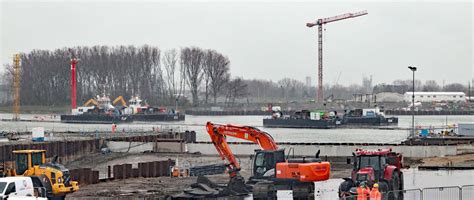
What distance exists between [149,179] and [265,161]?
9.42 m

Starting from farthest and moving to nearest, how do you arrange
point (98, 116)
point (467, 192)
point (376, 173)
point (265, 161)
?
1. point (98, 116)
2. point (265, 161)
3. point (467, 192)
4. point (376, 173)

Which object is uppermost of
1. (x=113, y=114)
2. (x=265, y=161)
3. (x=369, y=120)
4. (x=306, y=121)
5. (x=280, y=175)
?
(x=113, y=114)

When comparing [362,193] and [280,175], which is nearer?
[362,193]

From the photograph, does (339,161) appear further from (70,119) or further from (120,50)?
(120,50)

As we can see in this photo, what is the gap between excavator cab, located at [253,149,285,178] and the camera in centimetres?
2720

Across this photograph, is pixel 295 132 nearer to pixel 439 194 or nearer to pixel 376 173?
pixel 376 173

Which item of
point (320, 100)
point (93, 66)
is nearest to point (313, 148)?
point (93, 66)

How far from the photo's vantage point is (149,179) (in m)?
35.2

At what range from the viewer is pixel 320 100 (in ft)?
608

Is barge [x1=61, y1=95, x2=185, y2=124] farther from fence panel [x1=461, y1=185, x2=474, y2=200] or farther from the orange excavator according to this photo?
fence panel [x1=461, y1=185, x2=474, y2=200]

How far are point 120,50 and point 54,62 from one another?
46.2 ft

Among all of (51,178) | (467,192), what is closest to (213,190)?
(51,178)

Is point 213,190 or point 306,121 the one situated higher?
point 306,121

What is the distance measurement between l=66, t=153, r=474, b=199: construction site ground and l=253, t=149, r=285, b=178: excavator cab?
11.5 ft
